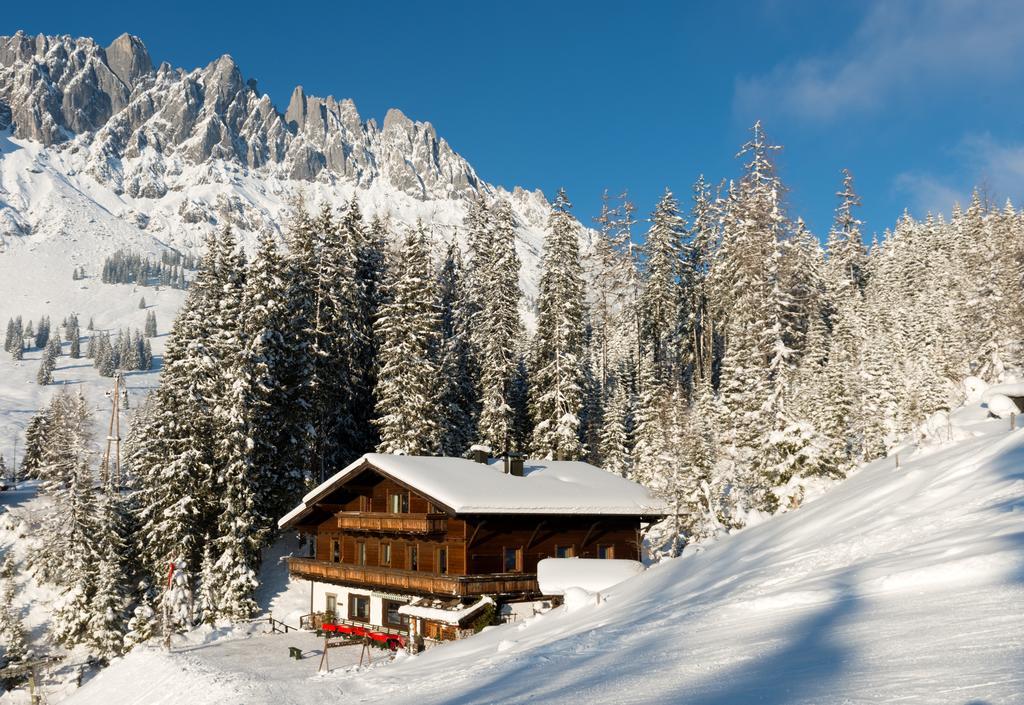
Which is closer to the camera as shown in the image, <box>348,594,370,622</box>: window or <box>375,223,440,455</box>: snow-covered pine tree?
<box>348,594,370,622</box>: window

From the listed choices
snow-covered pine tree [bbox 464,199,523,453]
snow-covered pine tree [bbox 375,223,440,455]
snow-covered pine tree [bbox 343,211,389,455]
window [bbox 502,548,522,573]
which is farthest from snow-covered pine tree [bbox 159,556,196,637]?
snow-covered pine tree [bbox 464,199,523,453]

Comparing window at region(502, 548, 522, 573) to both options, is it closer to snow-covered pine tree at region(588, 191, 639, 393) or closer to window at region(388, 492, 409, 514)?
window at region(388, 492, 409, 514)

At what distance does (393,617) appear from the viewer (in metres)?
32.9

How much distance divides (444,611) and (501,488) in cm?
510

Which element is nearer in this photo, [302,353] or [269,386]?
[269,386]

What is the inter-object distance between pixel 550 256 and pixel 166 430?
2518 cm

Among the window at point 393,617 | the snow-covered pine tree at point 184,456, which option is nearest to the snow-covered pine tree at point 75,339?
the snow-covered pine tree at point 184,456

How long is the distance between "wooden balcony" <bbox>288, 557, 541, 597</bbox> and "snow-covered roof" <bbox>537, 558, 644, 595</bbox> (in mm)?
1285

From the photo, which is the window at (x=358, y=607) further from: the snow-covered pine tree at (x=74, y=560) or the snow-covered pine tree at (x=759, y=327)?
the snow-covered pine tree at (x=759, y=327)

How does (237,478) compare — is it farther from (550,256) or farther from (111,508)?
(550,256)

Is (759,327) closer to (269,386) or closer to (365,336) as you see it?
(365,336)

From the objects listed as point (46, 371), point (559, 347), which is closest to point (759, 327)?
point (559, 347)

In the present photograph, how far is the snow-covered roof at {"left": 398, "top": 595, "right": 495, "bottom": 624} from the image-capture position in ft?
89.9

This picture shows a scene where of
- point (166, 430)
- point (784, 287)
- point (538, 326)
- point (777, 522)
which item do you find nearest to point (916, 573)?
point (777, 522)
